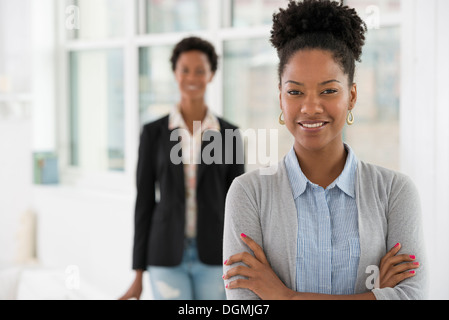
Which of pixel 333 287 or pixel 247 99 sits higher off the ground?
pixel 247 99

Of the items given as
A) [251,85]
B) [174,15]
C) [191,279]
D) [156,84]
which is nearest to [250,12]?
[251,85]

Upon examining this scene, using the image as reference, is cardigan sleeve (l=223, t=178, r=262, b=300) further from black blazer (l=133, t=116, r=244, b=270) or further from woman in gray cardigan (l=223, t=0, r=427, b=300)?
black blazer (l=133, t=116, r=244, b=270)

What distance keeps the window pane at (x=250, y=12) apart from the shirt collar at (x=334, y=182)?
1.22m

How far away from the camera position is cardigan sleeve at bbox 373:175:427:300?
2.70 feet

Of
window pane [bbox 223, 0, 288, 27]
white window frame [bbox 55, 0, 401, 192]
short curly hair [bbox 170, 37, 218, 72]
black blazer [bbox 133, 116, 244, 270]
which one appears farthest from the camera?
white window frame [bbox 55, 0, 401, 192]

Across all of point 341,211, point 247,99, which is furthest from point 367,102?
point 341,211

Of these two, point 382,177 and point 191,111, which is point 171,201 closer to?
point 191,111

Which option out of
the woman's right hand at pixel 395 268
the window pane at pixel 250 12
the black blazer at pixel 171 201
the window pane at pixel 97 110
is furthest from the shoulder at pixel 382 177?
the window pane at pixel 97 110

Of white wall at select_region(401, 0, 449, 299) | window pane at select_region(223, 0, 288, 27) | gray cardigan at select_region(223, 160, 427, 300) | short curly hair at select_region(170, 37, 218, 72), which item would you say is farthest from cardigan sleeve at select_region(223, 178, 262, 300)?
window pane at select_region(223, 0, 288, 27)

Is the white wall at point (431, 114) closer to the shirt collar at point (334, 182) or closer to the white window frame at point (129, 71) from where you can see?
the white window frame at point (129, 71)

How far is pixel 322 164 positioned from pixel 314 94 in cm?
15

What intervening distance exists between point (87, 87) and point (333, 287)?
87.3 inches

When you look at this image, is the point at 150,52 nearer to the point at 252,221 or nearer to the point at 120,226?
the point at 120,226
